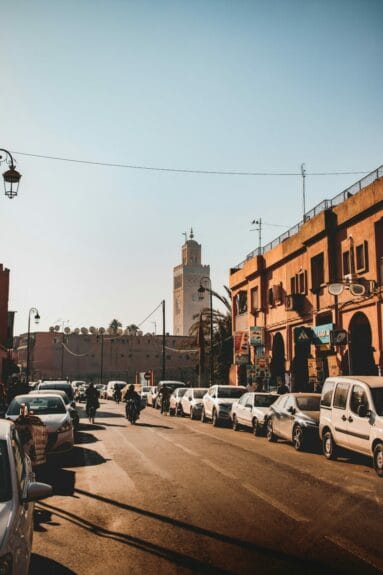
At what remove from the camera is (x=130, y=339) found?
443ft

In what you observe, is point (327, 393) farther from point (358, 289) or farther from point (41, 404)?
point (358, 289)

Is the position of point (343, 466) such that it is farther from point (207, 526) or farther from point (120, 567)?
point (120, 567)

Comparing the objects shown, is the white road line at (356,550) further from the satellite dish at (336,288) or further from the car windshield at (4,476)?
the satellite dish at (336,288)

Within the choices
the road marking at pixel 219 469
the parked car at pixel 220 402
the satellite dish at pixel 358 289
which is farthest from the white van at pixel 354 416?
the parked car at pixel 220 402

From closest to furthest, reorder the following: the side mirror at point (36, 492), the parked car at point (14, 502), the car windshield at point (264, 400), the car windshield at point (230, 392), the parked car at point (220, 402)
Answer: the parked car at point (14, 502) → the side mirror at point (36, 492) → the car windshield at point (264, 400) → the parked car at point (220, 402) → the car windshield at point (230, 392)

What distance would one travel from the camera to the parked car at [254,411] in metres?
22.2

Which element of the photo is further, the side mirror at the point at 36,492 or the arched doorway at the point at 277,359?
the arched doorway at the point at 277,359

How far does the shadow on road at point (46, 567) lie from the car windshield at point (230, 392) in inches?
877

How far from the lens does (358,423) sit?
1383 centimetres

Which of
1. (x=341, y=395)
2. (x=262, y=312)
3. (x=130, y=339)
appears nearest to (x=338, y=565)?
(x=341, y=395)

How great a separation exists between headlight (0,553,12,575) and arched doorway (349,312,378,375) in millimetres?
24483

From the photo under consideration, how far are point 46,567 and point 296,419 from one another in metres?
12.6

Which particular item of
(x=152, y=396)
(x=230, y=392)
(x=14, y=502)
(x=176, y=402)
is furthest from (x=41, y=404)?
(x=152, y=396)

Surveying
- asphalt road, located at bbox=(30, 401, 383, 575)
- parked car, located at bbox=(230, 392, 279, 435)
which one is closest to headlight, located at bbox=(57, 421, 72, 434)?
asphalt road, located at bbox=(30, 401, 383, 575)
